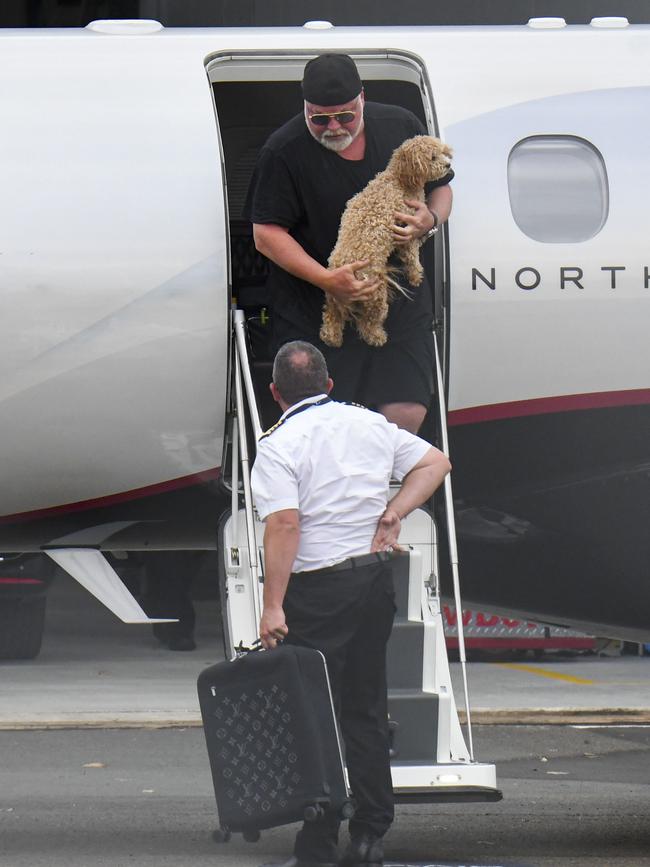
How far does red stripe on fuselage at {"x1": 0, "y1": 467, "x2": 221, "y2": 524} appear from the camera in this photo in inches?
271

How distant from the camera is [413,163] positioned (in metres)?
6.25

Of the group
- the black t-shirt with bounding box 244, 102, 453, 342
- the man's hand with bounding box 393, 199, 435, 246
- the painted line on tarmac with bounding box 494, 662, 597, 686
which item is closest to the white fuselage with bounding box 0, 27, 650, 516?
the black t-shirt with bounding box 244, 102, 453, 342

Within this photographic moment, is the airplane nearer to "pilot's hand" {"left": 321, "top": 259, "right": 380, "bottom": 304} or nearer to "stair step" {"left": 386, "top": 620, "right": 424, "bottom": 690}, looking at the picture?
"pilot's hand" {"left": 321, "top": 259, "right": 380, "bottom": 304}

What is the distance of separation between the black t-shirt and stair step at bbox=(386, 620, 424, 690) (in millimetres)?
1342

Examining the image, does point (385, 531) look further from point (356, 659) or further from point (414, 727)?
point (414, 727)

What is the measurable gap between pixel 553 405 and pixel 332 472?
60.2 inches

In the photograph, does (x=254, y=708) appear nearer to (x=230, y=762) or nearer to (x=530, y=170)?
(x=230, y=762)

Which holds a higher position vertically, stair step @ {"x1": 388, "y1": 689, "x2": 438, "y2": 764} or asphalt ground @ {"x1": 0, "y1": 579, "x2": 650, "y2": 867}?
stair step @ {"x1": 388, "y1": 689, "x2": 438, "y2": 764}

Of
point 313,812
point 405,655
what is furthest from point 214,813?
point 313,812

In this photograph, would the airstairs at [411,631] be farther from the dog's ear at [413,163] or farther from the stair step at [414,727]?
the dog's ear at [413,163]

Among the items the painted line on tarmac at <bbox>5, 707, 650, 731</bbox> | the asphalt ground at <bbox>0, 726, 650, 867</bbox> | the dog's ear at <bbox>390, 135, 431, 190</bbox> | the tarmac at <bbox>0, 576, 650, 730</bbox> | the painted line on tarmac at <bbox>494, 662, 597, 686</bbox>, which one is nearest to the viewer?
the dog's ear at <bbox>390, 135, 431, 190</bbox>

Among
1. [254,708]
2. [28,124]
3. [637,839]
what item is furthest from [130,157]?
[637,839]

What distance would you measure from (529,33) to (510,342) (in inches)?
62.8

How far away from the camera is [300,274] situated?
6.28 meters
